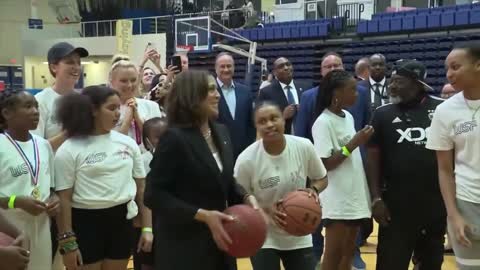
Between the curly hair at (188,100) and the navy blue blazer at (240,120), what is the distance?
9.79 feet

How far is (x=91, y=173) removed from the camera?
3.23m

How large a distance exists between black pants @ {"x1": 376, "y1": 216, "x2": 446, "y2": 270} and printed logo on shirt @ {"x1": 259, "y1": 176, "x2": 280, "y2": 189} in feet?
2.95

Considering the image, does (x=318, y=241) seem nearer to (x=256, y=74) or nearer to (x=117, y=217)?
(x=117, y=217)

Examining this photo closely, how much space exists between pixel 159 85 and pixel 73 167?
1.72 metres

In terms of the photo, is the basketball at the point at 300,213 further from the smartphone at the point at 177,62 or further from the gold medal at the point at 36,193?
the smartphone at the point at 177,62

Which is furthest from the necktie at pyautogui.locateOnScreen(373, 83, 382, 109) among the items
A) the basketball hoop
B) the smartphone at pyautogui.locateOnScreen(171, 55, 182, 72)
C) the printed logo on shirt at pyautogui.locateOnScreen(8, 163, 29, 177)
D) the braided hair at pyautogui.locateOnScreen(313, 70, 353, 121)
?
the basketball hoop

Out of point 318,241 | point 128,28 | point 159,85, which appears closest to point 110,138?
point 159,85

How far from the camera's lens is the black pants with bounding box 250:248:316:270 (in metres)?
3.28

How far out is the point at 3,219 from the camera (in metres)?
2.71

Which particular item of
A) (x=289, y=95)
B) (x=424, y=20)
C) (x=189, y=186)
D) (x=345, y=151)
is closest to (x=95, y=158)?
(x=189, y=186)

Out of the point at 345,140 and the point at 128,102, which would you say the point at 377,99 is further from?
the point at 128,102

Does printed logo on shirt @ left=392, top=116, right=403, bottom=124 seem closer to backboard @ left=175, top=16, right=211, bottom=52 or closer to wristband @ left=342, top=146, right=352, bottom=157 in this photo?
wristband @ left=342, top=146, right=352, bottom=157

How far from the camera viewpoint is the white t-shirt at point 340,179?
12.8 feet

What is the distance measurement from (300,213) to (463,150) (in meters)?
0.89
